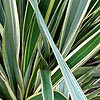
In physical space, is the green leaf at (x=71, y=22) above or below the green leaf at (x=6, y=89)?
above

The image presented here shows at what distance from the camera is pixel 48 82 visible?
70cm

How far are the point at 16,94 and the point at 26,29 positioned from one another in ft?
0.71

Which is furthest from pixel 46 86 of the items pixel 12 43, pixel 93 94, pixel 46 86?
pixel 93 94

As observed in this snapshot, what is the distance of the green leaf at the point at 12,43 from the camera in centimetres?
65

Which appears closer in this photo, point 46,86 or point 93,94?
point 46,86

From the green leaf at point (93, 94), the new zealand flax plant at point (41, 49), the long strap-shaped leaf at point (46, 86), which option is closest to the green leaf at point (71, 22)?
the new zealand flax plant at point (41, 49)

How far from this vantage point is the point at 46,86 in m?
0.69

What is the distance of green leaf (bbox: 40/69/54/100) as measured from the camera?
0.65 metres

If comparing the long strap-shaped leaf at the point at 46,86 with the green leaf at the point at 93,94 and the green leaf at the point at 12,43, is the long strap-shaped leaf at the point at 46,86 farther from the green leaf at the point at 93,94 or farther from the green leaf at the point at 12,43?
the green leaf at the point at 93,94

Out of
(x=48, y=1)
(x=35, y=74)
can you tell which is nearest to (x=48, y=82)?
(x=35, y=74)

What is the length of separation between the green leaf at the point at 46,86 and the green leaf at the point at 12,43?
0.26 feet

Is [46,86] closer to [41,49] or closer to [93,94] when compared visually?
[41,49]

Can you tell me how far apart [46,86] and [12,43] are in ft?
0.51

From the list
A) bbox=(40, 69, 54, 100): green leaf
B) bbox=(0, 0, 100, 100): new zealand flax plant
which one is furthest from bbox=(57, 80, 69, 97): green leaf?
bbox=(40, 69, 54, 100): green leaf
